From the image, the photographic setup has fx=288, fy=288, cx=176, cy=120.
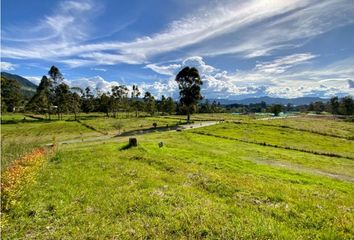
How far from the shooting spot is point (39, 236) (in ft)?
40.0

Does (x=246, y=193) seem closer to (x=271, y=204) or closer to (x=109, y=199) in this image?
(x=271, y=204)

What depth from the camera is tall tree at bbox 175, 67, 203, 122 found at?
88.6m

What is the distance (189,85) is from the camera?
295 ft

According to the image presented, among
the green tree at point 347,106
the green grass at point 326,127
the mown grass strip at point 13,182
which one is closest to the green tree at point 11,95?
the green grass at point 326,127

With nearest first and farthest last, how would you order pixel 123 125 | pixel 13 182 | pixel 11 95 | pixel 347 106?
pixel 13 182 → pixel 123 125 → pixel 11 95 → pixel 347 106

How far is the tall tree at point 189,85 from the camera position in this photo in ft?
291

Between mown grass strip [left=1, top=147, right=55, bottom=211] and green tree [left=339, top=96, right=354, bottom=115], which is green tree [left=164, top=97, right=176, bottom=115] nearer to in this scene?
green tree [left=339, top=96, right=354, bottom=115]

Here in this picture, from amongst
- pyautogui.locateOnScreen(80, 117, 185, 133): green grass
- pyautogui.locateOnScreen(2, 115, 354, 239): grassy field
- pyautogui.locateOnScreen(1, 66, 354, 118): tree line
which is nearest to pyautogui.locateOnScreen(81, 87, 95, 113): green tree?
pyautogui.locateOnScreen(1, 66, 354, 118): tree line

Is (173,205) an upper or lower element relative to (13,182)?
lower

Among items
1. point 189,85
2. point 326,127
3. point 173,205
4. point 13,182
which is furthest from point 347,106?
point 13,182

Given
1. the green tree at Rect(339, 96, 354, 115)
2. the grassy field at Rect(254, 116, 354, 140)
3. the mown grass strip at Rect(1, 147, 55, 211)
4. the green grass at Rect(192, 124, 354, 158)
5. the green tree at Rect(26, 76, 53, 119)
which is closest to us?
the mown grass strip at Rect(1, 147, 55, 211)

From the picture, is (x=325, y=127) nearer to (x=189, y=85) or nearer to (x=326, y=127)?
(x=326, y=127)

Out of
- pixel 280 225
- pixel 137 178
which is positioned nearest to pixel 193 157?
pixel 137 178

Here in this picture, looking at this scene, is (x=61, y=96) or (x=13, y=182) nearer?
(x=13, y=182)
